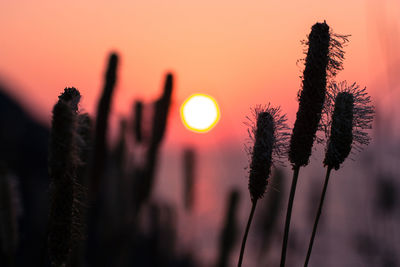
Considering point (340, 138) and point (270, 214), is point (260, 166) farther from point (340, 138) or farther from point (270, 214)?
point (270, 214)

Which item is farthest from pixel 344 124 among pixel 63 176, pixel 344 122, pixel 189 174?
pixel 189 174

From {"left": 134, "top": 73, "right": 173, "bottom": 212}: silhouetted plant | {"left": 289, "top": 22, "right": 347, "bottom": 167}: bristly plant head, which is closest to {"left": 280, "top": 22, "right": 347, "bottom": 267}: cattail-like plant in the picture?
{"left": 289, "top": 22, "right": 347, "bottom": 167}: bristly plant head

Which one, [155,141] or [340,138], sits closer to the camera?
[340,138]

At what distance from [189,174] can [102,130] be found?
4117mm

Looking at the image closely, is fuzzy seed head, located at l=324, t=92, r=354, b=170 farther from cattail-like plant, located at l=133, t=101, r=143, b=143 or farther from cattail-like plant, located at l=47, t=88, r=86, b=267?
cattail-like plant, located at l=133, t=101, r=143, b=143

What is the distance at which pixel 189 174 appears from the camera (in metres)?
8.55

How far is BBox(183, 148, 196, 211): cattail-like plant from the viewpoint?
8494 millimetres

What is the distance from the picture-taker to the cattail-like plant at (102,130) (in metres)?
4.52

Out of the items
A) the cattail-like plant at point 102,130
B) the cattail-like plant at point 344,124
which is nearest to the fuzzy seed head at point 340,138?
the cattail-like plant at point 344,124

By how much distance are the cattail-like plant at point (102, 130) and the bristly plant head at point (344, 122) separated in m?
2.20

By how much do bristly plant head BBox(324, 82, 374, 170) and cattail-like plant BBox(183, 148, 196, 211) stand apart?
5.65m

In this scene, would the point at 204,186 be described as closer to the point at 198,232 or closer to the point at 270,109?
the point at 198,232

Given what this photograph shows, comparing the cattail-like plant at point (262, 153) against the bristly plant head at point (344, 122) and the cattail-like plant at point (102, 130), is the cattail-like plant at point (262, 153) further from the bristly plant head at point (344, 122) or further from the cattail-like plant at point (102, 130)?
the cattail-like plant at point (102, 130)

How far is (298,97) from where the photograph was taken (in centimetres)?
269
